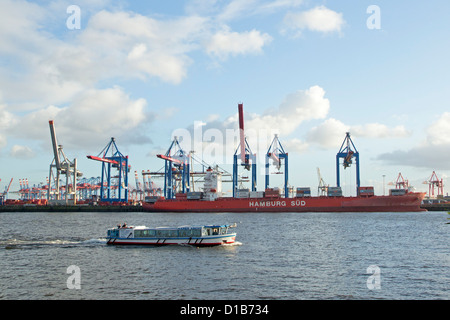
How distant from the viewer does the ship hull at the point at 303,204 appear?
10706cm

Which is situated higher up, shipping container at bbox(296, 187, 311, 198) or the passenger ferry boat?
shipping container at bbox(296, 187, 311, 198)

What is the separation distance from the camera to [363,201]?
107 metres

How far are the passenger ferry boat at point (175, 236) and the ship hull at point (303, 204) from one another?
73.7 m

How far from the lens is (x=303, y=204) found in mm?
112125

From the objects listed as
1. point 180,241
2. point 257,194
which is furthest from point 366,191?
point 180,241

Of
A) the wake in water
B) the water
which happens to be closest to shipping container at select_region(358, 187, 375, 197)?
the water

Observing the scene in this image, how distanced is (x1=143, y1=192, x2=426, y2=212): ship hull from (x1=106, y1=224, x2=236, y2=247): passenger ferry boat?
73.7 meters

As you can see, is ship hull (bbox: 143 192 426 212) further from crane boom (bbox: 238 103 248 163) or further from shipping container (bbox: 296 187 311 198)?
crane boom (bbox: 238 103 248 163)

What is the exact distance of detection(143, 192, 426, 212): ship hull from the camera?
10706cm
